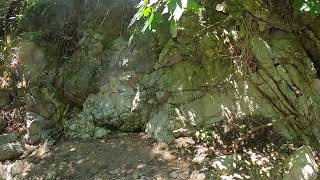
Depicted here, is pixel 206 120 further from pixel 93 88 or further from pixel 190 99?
pixel 93 88

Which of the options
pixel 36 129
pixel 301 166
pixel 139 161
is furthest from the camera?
pixel 36 129

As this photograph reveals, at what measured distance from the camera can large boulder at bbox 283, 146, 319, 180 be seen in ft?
11.9

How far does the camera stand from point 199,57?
15.3ft

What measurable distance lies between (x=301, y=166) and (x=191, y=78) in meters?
1.62

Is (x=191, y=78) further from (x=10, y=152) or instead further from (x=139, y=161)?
(x=10, y=152)

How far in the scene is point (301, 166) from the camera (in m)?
3.67

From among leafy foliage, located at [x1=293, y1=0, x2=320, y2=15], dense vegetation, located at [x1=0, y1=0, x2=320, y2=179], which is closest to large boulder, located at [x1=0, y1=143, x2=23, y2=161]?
dense vegetation, located at [x1=0, y1=0, x2=320, y2=179]

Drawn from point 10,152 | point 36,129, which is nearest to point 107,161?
point 36,129

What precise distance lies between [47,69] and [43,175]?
5.76 ft

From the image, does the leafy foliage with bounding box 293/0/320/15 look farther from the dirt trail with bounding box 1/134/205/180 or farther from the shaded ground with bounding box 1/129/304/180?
the dirt trail with bounding box 1/134/205/180

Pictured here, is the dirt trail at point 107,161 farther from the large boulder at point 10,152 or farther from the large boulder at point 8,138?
the large boulder at point 8,138

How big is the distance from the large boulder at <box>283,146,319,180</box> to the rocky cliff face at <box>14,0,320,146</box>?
0.41 m

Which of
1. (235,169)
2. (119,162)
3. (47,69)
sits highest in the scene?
(47,69)

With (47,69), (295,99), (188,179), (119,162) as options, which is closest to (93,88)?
(47,69)
